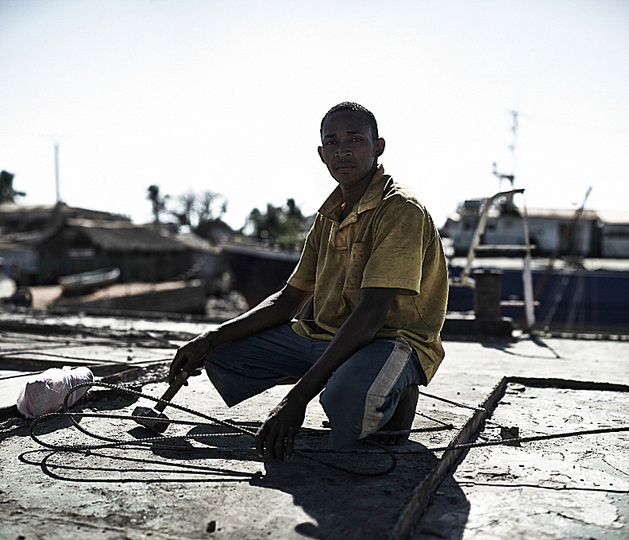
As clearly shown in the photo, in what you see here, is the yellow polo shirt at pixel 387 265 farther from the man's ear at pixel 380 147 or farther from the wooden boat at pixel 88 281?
the wooden boat at pixel 88 281

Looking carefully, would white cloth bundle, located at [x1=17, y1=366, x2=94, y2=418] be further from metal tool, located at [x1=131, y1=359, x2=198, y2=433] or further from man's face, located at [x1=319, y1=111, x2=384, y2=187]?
man's face, located at [x1=319, y1=111, x2=384, y2=187]

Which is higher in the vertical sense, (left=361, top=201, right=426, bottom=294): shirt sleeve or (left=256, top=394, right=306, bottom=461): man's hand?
(left=361, top=201, right=426, bottom=294): shirt sleeve

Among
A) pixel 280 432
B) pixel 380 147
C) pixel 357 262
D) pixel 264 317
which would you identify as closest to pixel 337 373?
pixel 280 432

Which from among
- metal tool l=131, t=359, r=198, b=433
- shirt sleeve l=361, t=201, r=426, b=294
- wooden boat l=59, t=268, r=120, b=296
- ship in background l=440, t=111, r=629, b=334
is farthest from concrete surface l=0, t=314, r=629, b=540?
wooden boat l=59, t=268, r=120, b=296

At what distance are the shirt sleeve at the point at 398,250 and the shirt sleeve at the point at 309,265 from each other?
1.89 ft

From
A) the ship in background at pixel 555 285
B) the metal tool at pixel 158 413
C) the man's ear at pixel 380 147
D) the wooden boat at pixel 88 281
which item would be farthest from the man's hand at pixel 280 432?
the wooden boat at pixel 88 281

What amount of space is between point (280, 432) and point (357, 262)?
2.56ft

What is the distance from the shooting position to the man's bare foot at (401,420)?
2.04 m

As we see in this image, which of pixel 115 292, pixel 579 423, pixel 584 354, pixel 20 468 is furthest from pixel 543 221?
pixel 20 468

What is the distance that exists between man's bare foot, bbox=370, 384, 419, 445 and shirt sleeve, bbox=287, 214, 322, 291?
0.76 metres

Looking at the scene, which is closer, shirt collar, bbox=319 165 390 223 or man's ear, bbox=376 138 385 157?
shirt collar, bbox=319 165 390 223

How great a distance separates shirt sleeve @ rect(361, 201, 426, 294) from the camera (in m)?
1.91

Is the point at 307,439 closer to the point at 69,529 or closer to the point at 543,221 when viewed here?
the point at 69,529

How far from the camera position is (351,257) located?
7.15 ft
